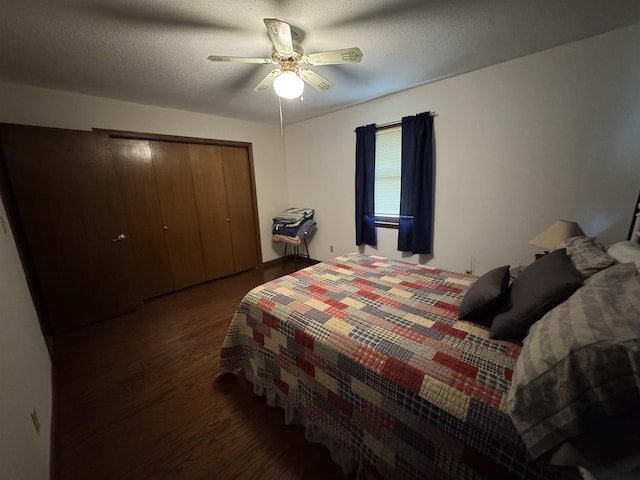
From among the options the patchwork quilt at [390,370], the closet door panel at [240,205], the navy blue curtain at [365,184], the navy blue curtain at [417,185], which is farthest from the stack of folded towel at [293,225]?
the patchwork quilt at [390,370]

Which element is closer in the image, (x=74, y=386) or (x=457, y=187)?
(x=74, y=386)

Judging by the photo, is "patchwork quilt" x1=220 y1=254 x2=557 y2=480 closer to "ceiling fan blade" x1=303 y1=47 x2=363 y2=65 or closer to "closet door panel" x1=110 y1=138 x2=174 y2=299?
"ceiling fan blade" x1=303 y1=47 x2=363 y2=65

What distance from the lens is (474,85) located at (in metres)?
2.48

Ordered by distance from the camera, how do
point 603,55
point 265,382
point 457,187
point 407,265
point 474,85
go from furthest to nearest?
point 457,187 < point 474,85 < point 407,265 < point 603,55 < point 265,382

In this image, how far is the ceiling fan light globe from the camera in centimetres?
169

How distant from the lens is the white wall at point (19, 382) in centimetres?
95

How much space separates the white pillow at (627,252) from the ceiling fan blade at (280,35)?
216 centimetres

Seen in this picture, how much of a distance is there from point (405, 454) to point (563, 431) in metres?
0.55

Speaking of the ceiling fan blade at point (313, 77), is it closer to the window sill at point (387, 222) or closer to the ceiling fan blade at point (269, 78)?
the ceiling fan blade at point (269, 78)

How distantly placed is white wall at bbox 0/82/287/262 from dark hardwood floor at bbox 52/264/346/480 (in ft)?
7.12

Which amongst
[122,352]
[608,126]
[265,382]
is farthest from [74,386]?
[608,126]

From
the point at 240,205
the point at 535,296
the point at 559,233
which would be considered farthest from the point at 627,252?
the point at 240,205

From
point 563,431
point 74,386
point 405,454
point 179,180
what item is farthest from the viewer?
point 179,180

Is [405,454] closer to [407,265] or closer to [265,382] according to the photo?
[265,382]
